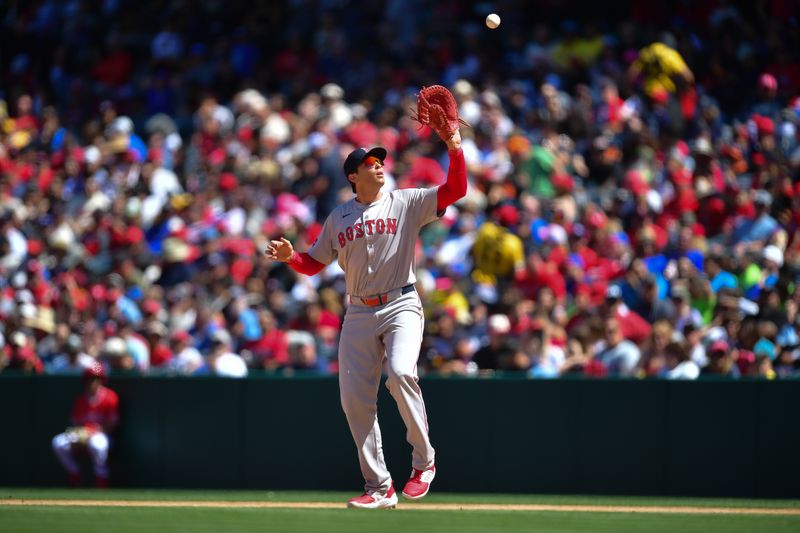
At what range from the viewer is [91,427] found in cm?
1054

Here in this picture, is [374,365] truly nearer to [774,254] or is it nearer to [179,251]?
[774,254]

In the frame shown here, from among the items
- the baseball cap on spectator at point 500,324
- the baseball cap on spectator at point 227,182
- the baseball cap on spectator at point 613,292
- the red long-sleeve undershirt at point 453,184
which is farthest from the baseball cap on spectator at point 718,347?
the baseball cap on spectator at point 227,182

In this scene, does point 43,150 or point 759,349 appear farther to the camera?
point 43,150

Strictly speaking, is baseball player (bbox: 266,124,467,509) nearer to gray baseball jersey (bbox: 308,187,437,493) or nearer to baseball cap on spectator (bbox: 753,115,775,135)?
gray baseball jersey (bbox: 308,187,437,493)

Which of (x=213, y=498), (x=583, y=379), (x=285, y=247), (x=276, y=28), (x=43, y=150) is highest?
(x=276, y=28)

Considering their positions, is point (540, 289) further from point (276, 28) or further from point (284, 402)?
point (276, 28)

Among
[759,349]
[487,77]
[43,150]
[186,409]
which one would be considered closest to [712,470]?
[759,349]

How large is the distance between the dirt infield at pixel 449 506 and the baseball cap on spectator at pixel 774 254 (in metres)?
3.33

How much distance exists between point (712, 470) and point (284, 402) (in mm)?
3273

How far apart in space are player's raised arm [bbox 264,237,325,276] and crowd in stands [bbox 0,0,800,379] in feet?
9.57

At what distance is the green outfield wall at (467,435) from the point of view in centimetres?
1003

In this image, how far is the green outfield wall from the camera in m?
10.0

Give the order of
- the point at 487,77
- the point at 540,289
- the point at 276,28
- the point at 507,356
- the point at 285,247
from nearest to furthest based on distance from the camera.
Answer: the point at 285,247 → the point at 507,356 → the point at 540,289 → the point at 487,77 → the point at 276,28

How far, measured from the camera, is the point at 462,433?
10.3m
